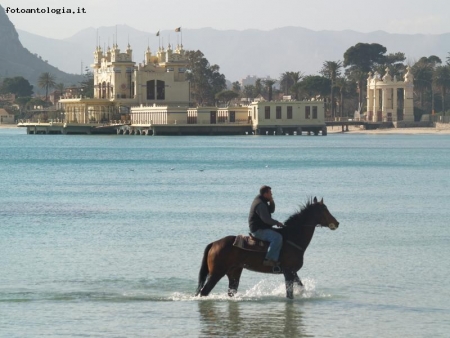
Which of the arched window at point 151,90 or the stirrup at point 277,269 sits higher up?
the arched window at point 151,90

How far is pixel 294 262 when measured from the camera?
2152 cm

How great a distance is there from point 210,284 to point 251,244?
45.8 inches

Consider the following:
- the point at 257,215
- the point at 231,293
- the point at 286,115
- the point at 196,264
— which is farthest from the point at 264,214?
the point at 286,115

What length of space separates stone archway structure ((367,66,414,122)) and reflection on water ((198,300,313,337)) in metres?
→ 165

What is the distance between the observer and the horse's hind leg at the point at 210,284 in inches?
843

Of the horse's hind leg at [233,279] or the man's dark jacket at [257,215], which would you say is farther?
the horse's hind leg at [233,279]

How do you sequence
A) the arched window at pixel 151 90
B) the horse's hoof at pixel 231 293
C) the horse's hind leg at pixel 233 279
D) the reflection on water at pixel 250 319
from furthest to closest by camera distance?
the arched window at pixel 151 90, the horse's hoof at pixel 231 293, the horse's hind leg at pixel 233 279, the reflection on water at pixel 250 319

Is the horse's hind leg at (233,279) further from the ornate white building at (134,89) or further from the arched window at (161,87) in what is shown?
the arched window at (161,87)

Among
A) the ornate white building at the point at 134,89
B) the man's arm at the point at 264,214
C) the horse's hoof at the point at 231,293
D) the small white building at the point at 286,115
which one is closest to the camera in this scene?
the man's arm at the point at 264,214

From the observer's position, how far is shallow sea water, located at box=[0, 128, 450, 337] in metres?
20.8

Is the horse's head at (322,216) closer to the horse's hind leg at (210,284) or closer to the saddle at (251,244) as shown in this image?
the saddle at (251,244)

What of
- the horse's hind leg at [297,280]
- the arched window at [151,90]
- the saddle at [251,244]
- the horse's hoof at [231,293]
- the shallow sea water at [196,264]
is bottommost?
the shallow sea water at [196,264]

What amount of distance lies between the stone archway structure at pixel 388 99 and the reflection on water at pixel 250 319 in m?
165

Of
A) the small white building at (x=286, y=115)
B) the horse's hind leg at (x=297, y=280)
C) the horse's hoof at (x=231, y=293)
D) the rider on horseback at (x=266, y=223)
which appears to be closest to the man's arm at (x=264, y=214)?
the rider on horseback at (x=266, y=223)
